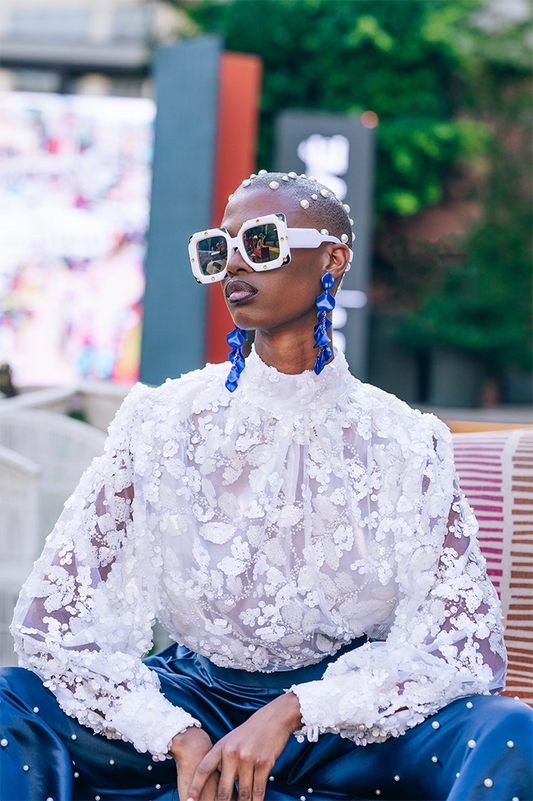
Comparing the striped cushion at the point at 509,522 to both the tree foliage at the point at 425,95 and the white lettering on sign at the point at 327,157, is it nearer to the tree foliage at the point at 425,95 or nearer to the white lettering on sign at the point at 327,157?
the white lettering on sign at the point at 327,157

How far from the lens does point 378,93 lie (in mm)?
13672

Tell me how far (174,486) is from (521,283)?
12.0m

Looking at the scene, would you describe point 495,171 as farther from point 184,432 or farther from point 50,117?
point 184,432

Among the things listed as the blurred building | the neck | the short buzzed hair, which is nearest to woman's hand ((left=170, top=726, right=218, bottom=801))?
the neck

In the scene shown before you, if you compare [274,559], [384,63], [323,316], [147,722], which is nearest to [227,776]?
[147,722]

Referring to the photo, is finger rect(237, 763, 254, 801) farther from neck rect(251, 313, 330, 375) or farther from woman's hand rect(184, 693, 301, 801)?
neck rect(251, 313, 330, 375)

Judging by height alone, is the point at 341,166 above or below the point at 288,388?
above

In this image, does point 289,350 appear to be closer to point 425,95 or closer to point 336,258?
point 336,258

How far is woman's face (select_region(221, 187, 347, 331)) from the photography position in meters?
1.92

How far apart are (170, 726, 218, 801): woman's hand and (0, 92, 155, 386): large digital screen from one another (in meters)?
10.3

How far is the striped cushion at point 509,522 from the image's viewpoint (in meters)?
2.35

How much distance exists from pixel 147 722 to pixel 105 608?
0.85 ft

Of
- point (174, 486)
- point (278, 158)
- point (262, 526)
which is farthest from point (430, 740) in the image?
point (278, 158)

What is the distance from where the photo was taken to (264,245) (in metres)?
1.88
